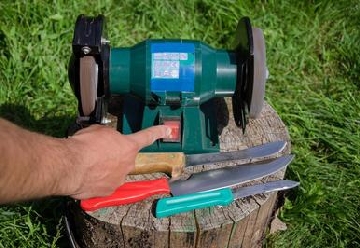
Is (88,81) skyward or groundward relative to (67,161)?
skyward

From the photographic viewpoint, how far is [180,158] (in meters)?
2.09

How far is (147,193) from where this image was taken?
200 cm

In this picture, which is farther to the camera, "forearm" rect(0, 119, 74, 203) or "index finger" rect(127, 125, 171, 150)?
"index finger" rect(127, 125, 171, 150)

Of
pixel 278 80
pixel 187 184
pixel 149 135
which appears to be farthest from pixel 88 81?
pixel 278 80

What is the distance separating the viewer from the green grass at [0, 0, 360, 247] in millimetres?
2689

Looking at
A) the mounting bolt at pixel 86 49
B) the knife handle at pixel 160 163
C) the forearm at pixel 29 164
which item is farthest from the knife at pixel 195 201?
the mounting bolt at pixel 86 49

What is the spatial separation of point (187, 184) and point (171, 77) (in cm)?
40

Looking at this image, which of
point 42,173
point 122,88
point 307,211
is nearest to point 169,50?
point 122,88

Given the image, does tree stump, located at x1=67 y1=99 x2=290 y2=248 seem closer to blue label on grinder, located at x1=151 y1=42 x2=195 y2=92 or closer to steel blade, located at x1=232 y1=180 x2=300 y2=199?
steel blade, located at x1=232 y1=180 x2=300 y2=199

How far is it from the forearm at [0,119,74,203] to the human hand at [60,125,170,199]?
0.04 metres

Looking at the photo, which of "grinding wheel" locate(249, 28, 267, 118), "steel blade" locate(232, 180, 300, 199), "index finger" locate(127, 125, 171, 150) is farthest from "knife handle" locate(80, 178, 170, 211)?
"grinding wheel" locate(249, 28, 267, 118)

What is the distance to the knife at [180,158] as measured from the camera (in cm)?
206

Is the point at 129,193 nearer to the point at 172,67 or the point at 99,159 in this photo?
the point at 99,159

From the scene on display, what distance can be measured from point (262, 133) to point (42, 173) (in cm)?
107
